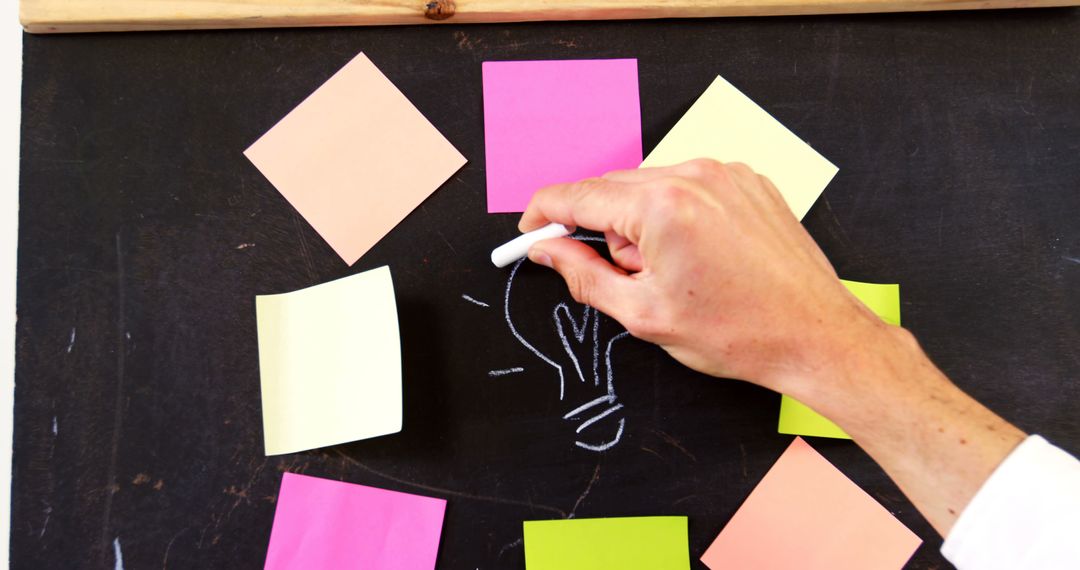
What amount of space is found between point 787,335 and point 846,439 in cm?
18

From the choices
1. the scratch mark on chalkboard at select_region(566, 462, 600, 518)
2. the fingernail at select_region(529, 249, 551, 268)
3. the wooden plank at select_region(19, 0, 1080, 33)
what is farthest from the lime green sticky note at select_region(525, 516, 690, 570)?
the wooden plank at select_region(19, 0, 1080, 33)

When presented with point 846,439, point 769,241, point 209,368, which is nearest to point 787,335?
point 769,241

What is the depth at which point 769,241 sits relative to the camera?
54cm

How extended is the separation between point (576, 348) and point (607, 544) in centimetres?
19

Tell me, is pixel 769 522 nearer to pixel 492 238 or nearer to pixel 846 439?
pixel 846 439

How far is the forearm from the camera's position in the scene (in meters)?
0.51

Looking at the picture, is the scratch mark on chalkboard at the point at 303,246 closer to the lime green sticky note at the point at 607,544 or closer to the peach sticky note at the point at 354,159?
the peach sticky note at the point at 354,159

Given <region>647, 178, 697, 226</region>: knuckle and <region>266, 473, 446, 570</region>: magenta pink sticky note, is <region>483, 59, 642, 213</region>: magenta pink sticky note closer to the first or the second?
<region>647, 178, 697, 226</region>: knuckle

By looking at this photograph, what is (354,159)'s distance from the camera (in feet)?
2.09

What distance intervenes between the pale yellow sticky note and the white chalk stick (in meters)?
0.13

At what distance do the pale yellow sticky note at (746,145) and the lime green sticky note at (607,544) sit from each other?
1.14 ft

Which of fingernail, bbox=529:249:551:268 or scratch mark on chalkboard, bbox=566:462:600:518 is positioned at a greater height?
fingernail, bbox=529:249:551:268

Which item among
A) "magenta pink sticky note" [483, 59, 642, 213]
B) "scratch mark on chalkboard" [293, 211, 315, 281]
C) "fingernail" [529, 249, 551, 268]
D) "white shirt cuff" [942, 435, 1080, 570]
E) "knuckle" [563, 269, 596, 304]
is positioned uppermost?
"magenta pink sticky note" [483, 59, 642, 213]

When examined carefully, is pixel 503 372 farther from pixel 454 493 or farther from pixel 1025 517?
pixel 1025 517
